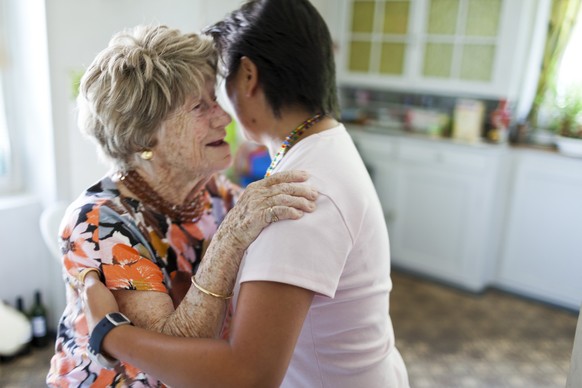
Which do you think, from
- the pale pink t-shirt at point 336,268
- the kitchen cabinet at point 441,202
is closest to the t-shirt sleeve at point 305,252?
the pale pink t-shirt at point 336,268

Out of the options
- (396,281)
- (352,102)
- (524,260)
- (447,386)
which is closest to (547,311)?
(524,260)

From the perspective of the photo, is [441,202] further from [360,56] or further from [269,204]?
[269,204]

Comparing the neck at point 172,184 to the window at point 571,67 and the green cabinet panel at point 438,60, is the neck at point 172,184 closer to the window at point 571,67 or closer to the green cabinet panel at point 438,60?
the green cabinet panel at point 438,60

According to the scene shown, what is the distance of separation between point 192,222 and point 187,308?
315 mm

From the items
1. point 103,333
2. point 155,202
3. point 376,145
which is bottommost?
point 376,145

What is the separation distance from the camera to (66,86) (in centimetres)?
250

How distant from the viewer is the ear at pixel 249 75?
3.36 ft

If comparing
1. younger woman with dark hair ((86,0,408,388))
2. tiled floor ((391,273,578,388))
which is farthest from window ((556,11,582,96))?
younger woman with dark hair ((86,0,408,388))

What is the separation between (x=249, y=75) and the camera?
3.41 ft

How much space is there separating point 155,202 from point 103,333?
1.02 feet

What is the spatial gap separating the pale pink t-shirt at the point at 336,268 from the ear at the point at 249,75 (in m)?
0.16

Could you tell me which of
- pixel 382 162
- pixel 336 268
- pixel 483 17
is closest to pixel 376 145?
pixel 382 162

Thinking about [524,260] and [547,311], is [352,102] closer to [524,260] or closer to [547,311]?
[524,260]

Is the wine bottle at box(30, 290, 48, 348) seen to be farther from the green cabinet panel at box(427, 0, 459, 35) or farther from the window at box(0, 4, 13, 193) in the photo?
the green cabinet panel at box(427, 0, 459, 35)
